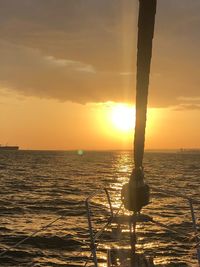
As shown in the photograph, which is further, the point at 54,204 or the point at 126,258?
the point at 54,204

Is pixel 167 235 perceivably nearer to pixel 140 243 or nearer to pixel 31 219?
pixel 140 243

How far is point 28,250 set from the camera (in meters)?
21.9

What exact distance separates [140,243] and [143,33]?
18874 millimetres

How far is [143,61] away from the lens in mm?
5477

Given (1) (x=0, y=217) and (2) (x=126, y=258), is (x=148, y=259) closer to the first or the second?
(2) (x=126, y=258)

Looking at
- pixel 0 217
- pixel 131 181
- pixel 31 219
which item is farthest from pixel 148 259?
pixel 0 217

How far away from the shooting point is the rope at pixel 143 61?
5.05m

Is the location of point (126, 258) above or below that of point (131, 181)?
below

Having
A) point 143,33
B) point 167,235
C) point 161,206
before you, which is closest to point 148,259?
point 143,33

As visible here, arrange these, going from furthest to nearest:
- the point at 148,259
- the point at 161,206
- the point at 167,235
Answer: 1. the point at 161,206
2. the point at 167,235
3. the point at 148,259

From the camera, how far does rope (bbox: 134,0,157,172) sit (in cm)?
505

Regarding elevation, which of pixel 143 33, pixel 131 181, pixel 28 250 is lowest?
pixel 28 250

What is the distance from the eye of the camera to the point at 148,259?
31.4ft

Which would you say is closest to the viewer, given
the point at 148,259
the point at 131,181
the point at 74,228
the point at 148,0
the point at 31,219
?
the point at 148,0
